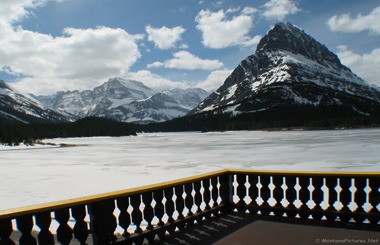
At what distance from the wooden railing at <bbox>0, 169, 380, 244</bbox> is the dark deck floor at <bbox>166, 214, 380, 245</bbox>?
0.32 meters

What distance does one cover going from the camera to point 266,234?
5980mm

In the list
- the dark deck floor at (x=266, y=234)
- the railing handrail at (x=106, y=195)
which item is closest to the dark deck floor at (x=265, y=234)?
the dark deck floor at (x=266, y=234)

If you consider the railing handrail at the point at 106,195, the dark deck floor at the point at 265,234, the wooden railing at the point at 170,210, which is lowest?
the dark deck floor at the point at 265,234

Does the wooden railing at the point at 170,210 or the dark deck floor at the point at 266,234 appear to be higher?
the wooden railing at the point at 170,210

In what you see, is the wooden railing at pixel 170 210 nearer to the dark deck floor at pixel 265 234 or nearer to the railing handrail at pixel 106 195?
the railing handrail at pixel 106 195

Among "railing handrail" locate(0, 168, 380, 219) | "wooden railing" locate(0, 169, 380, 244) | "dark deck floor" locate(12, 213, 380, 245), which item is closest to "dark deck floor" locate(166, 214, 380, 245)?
"dark deck floor" locate(12, 213, 380, 245)

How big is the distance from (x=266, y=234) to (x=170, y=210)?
1.91 m

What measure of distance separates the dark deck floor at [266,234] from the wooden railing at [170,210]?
0.32 meters

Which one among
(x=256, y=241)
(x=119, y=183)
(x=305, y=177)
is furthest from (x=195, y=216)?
(x=119, y=183)

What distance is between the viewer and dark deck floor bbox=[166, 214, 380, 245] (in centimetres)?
559

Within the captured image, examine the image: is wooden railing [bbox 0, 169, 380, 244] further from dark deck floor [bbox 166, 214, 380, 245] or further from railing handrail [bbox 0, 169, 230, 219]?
dark deck floor [bbox 166, 214, 380, 245]

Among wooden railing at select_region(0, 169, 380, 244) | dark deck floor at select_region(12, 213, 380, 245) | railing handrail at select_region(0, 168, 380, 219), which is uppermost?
railing handrail at select_region(0, 168, 380, 219)

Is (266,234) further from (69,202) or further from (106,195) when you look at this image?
(69,202)

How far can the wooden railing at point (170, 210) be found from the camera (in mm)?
4391
